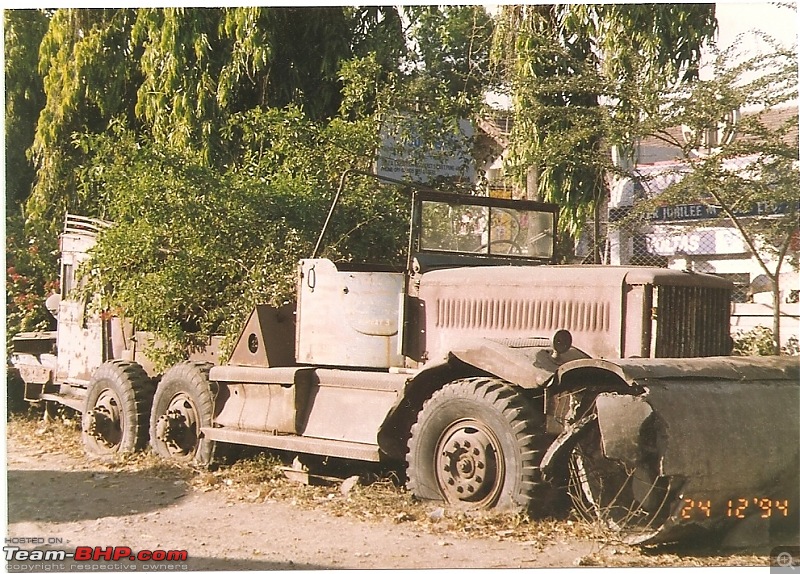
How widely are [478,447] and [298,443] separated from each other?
6.36 feet

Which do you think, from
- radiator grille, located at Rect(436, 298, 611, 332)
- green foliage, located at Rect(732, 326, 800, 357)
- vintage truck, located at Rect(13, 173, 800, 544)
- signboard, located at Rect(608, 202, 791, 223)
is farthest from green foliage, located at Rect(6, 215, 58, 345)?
green foliage, located at Rect(732, 326, 800, 357)

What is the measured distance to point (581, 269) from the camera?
8.09 metres

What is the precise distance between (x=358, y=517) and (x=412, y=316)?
169cm

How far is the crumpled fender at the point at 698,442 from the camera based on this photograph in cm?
666

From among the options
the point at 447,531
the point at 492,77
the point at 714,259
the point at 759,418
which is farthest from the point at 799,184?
the point at 447,531

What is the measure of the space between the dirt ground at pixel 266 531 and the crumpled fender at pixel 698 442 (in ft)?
0.84

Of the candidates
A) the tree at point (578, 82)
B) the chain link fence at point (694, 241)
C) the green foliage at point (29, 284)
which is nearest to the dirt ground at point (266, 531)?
the chain link fence at point (694, 241)

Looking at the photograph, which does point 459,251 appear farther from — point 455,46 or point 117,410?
point 455,46

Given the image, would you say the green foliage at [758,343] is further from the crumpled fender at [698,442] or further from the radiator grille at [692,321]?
the crumpled fender at [698,442]

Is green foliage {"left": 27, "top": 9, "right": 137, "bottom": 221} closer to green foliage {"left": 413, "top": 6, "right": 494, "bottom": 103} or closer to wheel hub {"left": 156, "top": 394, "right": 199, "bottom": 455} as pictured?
green foliage {"left": 413, "top": 6, "right": 494, "bottom": 103}

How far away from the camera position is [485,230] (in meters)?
9.44

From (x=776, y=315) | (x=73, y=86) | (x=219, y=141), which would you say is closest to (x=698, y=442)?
(x=776, y=315)

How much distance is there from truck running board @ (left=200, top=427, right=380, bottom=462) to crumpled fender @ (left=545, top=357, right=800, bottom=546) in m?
1.77

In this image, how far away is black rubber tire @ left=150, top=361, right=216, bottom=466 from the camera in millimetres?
10141
